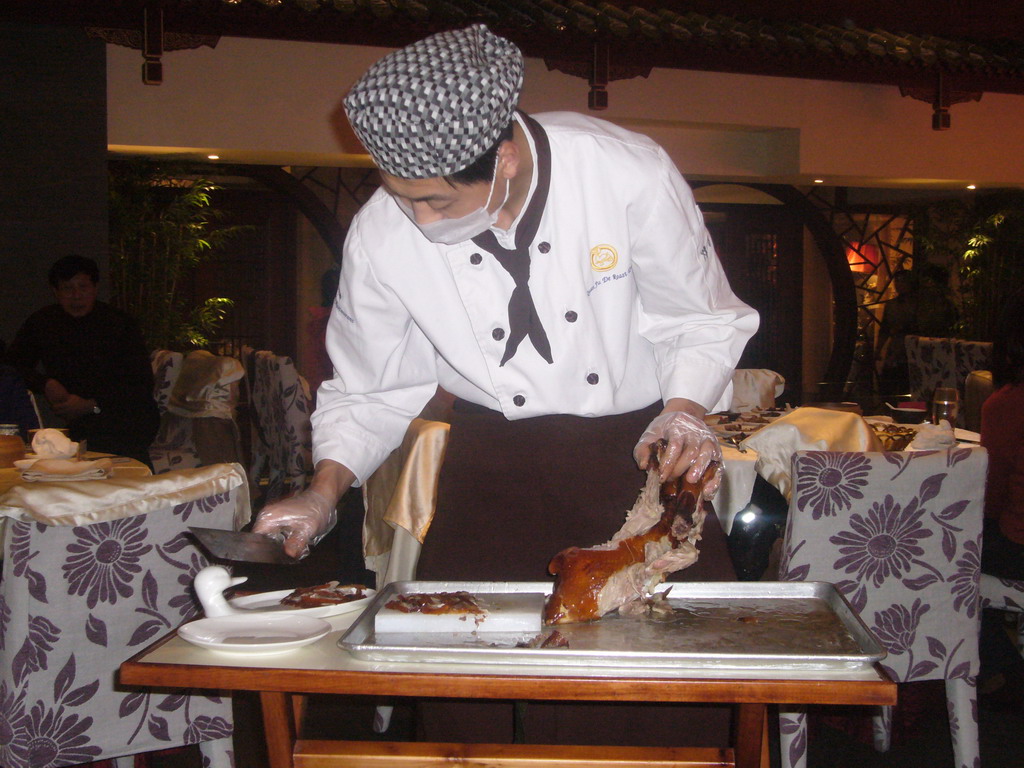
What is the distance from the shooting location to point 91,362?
4.72m

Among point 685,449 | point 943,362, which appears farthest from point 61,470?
point 943,362

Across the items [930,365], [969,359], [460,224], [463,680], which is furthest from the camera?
[930,365]

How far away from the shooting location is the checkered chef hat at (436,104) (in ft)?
4.34

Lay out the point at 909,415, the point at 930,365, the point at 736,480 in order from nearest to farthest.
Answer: the point at 736,480, the point at 909,415, the point at 930,365

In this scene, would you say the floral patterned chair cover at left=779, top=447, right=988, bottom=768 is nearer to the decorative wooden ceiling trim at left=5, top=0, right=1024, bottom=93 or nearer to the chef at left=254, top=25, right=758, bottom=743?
the chef at left=254, top=25, right=758, bottom=743

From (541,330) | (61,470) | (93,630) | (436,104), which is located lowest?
(93,630)

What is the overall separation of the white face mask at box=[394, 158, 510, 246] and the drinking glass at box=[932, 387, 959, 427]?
8.66 feet

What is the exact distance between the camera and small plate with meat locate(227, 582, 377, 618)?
125cm

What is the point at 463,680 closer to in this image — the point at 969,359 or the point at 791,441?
the point at 791,441

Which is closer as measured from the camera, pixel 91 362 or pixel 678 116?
pixel 91 362

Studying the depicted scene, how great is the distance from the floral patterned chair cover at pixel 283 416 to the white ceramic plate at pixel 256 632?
12.6 feet

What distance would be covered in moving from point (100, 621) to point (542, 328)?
1149 millimetres

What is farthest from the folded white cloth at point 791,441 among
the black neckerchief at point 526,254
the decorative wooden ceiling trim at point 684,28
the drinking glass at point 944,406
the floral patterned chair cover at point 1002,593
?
the decorative wooden ceiling trim at point 684,28

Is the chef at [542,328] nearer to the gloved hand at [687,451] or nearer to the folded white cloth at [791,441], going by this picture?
the gloved hand at [687,451]
